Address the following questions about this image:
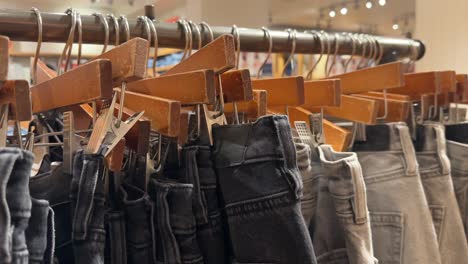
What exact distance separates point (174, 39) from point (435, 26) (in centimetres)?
103

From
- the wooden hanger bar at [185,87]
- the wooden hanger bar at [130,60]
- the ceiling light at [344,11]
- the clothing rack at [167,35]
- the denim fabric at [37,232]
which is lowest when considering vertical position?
the denim fabric at [37,232]

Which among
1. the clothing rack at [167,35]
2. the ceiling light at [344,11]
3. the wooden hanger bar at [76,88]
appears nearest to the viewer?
the wooden hanger bar at [76,88]

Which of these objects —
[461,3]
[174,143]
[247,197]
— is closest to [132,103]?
[174,143]

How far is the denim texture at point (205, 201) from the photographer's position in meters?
0.50

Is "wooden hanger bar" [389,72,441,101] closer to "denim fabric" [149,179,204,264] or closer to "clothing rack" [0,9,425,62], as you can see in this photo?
"clothing rack" [0,9,425,62]

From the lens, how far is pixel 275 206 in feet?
1.57

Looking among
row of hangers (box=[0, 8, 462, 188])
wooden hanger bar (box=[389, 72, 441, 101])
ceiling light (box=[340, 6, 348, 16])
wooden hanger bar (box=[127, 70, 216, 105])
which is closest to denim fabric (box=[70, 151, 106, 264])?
row of hangers (box=[0, 8, 462, 188])

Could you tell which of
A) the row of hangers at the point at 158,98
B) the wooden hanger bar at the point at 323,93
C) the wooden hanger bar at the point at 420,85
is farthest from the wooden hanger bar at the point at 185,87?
the wooden hanger bar at the point at 420,85

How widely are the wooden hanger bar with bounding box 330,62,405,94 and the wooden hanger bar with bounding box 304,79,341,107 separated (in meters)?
0.12

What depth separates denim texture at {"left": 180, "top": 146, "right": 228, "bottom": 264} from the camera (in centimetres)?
50

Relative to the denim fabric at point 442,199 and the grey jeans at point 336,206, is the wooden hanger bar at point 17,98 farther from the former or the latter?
the denim fabric at point 442,199

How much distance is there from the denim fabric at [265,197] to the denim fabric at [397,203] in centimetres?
26

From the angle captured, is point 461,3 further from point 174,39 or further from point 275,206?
point 275,206

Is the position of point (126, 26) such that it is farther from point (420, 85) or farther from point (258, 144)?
point (420, 85)
